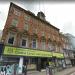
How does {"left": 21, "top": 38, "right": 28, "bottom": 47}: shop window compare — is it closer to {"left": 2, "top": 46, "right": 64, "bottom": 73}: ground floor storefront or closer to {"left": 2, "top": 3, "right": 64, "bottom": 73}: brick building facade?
{"left": 2, "top": 3, "right": 64, "bottom": 73}: brick building facade

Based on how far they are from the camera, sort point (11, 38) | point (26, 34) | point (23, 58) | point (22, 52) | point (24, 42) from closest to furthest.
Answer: point (22, 52)
point (11, 38)
point (23, 58)
point (24, 42)
point (26, 34)

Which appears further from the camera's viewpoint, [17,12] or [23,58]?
[17,12]

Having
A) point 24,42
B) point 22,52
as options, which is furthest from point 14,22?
point 22,52

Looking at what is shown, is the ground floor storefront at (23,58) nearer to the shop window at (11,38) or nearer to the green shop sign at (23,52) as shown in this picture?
the green shop sign at (23,52)

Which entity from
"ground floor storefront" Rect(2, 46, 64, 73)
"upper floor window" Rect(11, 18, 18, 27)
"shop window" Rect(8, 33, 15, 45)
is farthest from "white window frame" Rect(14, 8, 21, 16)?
"ground floor storefront" Rect(2, 46, 64, 73)

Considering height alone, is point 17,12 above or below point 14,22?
above

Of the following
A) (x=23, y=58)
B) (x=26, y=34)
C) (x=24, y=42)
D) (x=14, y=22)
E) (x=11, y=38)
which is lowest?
(x=23, y=58)

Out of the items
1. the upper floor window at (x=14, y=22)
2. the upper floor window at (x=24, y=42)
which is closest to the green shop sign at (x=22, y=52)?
the upper floor window at (x=24, y=42)

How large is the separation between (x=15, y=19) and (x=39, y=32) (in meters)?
7.16

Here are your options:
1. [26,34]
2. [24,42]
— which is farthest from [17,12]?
[24,42]

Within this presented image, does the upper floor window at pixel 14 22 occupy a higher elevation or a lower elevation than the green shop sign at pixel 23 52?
higher

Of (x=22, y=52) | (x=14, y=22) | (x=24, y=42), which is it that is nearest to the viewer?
(x=22, y=52)

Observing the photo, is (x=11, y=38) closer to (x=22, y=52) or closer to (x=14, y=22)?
(x=22, y=52)

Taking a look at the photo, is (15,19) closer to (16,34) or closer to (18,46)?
(16,34)
